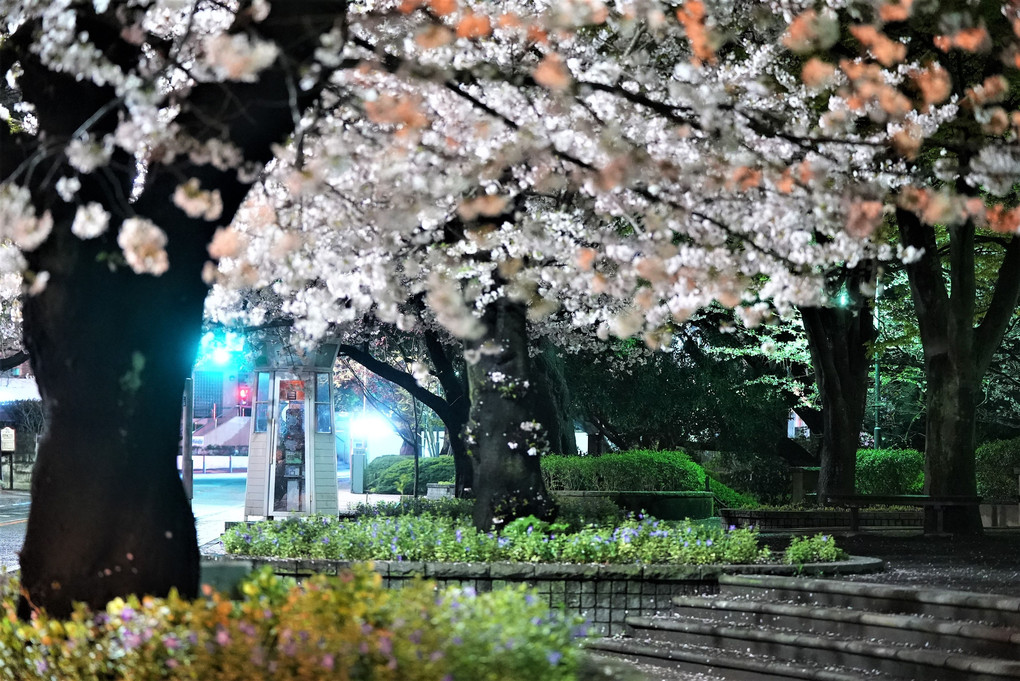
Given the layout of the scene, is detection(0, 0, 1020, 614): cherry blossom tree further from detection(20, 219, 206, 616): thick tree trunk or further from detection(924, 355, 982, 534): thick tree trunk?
detection(924, 355, 982, 534): thick tree trunk

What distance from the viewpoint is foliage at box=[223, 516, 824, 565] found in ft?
40.4

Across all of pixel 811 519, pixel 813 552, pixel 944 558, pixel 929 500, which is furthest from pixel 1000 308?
pixel 813 552

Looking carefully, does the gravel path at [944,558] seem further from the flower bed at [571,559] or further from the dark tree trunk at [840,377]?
the dark tree trunk at [840,377]

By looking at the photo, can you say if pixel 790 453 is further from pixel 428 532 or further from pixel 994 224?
pixel 994 224

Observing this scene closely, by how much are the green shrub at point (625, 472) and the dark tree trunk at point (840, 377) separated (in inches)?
110

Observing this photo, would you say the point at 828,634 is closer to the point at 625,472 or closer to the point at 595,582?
the point at 595,582

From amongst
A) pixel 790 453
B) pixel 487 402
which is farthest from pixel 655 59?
pixel 790 453

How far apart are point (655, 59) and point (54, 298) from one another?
32.4 ft

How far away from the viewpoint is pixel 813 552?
12914mm

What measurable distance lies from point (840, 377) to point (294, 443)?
10.5 m

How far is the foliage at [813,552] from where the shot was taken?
12.7 m

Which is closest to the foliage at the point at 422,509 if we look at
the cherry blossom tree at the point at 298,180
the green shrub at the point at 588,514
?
the green shrub at the point at 588,514

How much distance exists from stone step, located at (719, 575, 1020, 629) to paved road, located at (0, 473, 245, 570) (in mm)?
7959

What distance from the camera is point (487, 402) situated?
14.4 meters
